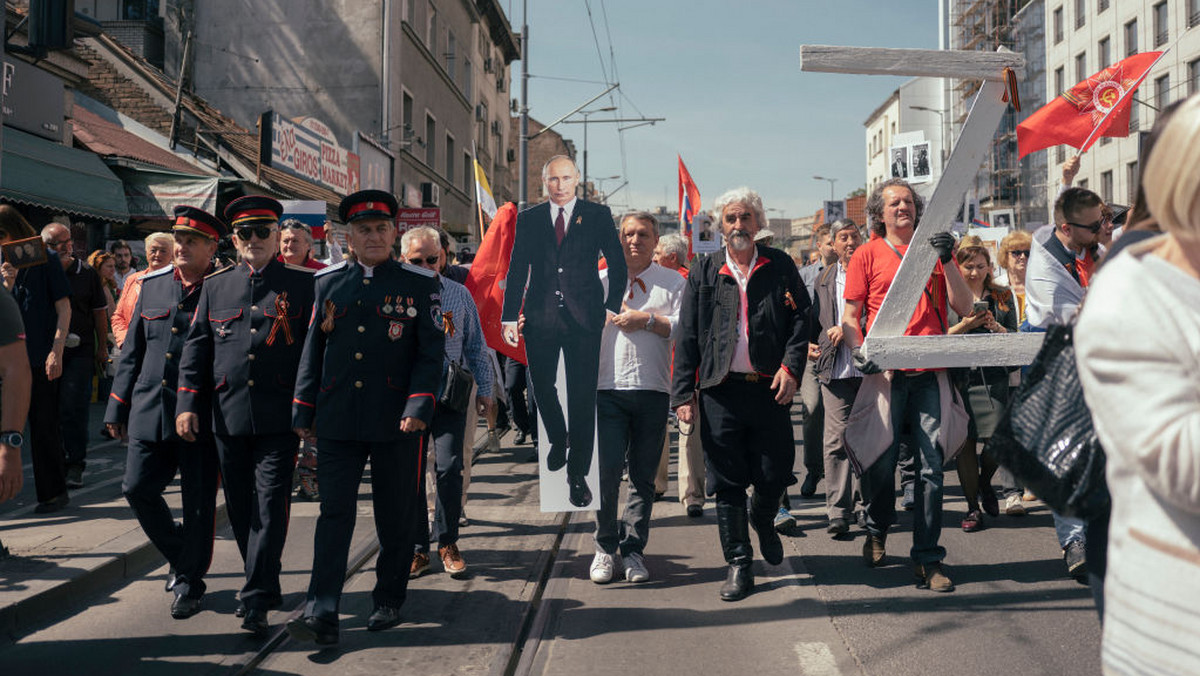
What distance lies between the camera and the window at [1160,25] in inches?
1500

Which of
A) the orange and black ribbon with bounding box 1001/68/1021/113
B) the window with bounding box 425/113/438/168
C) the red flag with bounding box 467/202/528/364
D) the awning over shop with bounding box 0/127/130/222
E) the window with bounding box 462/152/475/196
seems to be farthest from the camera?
the window with bounding box 462/152/475/196

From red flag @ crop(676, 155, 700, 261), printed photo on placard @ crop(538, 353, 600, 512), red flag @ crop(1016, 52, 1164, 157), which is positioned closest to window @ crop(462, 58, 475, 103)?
red flag @ crop(676, 155, 700, 261)

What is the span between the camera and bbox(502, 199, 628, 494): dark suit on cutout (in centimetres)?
581

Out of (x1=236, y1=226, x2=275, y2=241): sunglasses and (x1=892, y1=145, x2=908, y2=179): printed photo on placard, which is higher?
(x1=892, y1=145, x2=908, y2=179): printed photo on placard

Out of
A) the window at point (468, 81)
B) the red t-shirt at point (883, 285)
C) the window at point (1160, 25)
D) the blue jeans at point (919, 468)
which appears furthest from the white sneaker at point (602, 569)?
the window at point (1160, 25)

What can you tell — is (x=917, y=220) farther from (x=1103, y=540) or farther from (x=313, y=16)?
(x=313, y=16)

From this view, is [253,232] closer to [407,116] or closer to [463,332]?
[463,332]

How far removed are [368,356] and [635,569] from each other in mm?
1924

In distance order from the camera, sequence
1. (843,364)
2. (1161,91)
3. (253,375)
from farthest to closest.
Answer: (1161,91), (843,364), (253,375)

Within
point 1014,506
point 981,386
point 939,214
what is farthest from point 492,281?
point 1014,506

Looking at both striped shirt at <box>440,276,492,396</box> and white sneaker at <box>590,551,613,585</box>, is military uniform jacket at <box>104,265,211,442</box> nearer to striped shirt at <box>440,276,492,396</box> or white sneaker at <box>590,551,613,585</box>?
striped shirt at <box>440,276,492,396</box>

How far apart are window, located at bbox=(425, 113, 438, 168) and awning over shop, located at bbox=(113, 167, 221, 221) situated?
61.5ft

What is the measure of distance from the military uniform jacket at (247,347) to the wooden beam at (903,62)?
2706mm

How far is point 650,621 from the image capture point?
4992 millimetres
